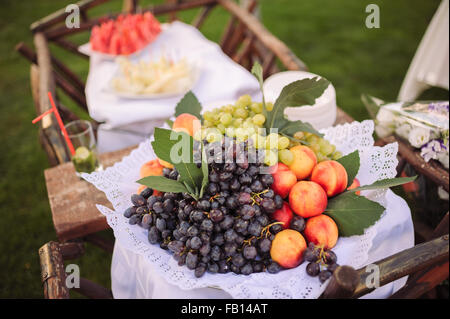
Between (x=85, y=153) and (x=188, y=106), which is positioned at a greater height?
(x=188, y=106)

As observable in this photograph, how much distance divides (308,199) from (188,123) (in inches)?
16.6

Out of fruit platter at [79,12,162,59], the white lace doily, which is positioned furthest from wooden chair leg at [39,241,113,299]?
fruit platter at [79,12,162,59]

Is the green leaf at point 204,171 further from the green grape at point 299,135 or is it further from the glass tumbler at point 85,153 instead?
the glass tumbler at point 85,153

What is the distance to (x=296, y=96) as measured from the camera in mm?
913

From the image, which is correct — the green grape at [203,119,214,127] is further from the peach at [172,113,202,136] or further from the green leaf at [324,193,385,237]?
the green leaf at [324,193,385,237]

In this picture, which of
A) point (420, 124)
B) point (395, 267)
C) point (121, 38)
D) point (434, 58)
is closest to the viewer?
point (395, 267)

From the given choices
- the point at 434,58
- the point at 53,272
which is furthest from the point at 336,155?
the point at 434,58

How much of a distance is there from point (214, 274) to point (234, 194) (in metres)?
0.19

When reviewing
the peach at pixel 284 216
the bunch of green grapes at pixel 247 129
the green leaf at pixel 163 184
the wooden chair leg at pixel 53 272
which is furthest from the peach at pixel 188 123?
the wooden chair leg at pixel 53 272

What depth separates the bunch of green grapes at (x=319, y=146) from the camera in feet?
3.14

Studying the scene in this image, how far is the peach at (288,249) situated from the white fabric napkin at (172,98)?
0.99m

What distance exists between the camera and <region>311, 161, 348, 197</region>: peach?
2.76ft

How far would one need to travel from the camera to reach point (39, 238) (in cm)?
201

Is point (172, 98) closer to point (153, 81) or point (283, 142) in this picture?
point (153, 81)
